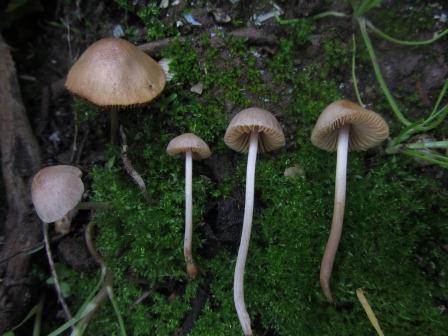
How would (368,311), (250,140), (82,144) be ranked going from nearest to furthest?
(368,311)
(250,140)
(82,144)

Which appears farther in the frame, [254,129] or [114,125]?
[114,125]

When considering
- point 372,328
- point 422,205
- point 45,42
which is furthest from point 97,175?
point 422,205

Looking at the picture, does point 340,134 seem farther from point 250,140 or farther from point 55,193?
point 55,193

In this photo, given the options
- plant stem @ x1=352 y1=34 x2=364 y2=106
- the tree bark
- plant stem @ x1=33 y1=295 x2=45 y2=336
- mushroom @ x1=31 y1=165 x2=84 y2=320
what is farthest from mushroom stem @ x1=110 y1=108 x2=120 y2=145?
plant stem @ x1=352 y1=34 x2=364 y2=106

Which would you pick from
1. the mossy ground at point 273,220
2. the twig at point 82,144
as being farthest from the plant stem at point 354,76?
the twig at point 82,144

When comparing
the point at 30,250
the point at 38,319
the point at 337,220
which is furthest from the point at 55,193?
the point at 337,220

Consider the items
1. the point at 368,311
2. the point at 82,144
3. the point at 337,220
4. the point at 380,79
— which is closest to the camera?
the point at 368,311
